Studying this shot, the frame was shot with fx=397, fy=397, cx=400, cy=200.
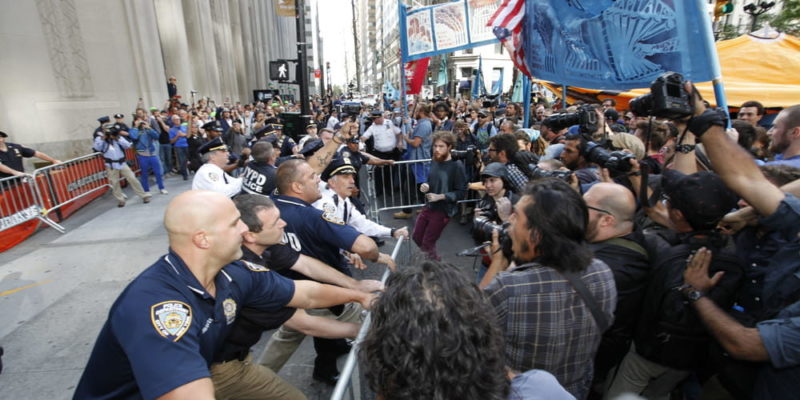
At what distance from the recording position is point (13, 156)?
732 cm

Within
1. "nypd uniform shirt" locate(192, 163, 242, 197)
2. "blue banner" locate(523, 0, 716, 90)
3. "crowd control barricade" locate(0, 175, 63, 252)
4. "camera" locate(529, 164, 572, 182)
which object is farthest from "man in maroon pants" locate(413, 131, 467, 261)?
"crowd control barricade" locate(0, 175, 63, 252)

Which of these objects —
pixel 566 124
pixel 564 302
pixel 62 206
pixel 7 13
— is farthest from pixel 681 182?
pixel 7 13

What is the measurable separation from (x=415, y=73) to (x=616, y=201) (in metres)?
8.74

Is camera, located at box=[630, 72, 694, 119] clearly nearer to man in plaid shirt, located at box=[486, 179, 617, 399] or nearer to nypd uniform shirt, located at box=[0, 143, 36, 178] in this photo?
man in plaid shirt, located at box=[486, 179, 617, 399]

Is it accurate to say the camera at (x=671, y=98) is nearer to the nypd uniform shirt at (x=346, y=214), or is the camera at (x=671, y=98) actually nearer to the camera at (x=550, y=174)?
the camera at (x=550, y=174)

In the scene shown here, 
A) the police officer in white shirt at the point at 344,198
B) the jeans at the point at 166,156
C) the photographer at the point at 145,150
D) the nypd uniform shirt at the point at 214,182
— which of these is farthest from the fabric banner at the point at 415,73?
the jeans at the point at 166,156

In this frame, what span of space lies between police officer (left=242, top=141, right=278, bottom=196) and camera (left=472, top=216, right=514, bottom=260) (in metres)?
3.23

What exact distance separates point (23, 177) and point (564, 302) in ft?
30.3

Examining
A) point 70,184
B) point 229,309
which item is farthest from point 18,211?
point 229,309

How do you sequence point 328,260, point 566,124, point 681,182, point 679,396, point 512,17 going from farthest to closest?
point 512,17 < point 566,124 < point 328,260 < point 679,396 < point 681,182

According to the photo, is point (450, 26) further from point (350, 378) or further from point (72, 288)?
point (72, 288)

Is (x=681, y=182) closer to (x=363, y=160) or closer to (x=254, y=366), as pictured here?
(x=254, y=366)

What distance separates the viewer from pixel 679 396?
2699 mm

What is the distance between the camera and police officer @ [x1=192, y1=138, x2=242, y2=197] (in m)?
5.12
